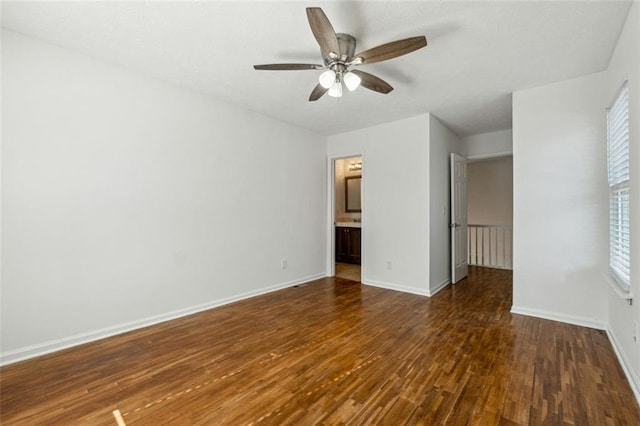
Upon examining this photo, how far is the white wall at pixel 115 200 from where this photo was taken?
7.41 feet

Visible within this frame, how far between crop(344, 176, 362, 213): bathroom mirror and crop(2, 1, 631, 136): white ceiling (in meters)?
3.47

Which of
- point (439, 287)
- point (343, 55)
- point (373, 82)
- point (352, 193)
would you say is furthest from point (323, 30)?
point (352, 193)

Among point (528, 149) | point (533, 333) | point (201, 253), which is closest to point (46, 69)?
point (201, 253)

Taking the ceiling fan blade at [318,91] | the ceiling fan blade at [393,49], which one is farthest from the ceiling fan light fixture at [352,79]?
the ceiling fan blade at [318,91]

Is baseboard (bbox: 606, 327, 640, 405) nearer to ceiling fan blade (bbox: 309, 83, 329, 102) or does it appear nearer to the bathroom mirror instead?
ceiling fan blade (bbox: 309, 83, 329, 102)

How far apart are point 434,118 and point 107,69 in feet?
13.1

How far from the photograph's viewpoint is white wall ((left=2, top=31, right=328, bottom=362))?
7.41ft

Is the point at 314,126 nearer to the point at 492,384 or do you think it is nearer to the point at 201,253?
the point at 201,253

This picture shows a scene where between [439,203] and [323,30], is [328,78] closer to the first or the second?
[323,30]

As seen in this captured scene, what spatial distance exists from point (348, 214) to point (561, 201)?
14.3ft

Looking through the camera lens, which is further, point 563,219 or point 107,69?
point 563,219

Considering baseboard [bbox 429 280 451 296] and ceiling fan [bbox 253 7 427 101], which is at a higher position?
ceiling fan [bbox 253 7 427 101]

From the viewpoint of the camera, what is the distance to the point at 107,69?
2670 millimetres

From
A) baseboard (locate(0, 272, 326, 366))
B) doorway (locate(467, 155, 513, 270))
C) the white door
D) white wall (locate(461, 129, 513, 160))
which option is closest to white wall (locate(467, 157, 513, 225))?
doorway (locate(467, 155, 513, 270))
